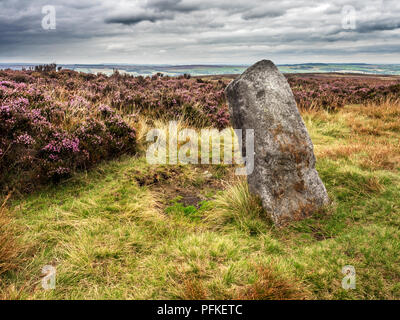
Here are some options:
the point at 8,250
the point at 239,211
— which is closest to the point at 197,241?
the point at 239,211

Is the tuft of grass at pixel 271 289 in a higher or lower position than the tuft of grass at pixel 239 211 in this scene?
lower

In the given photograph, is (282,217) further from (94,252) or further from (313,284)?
(94,252)

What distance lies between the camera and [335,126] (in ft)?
30.3

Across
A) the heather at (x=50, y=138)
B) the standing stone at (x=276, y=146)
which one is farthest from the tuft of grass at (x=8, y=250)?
the standing stone at (x=276, y=146)

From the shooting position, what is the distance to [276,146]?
13.3 feet

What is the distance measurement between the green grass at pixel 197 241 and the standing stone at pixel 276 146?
10.5 inches

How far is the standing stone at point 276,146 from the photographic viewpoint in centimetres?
409

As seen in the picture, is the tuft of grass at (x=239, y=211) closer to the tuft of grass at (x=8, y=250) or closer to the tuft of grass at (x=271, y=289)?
the tuft of grass at (x=271, y=289)

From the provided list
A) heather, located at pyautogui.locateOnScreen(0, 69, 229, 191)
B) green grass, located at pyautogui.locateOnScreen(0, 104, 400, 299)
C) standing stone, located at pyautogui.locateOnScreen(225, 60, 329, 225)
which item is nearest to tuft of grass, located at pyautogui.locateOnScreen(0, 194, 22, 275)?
green grass, located at pyautogui.locateOnScreen(0, 104, 400, 299)

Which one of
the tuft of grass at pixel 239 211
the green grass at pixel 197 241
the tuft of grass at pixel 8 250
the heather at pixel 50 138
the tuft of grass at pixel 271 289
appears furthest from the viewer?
the heather at pixel 50 138

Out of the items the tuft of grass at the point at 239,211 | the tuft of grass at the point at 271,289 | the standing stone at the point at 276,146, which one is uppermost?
the standing stone at the point at 276,146

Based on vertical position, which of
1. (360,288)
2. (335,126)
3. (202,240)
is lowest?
(360,288)

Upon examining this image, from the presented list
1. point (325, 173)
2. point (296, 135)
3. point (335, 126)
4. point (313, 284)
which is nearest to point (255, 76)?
point (296, 135)
